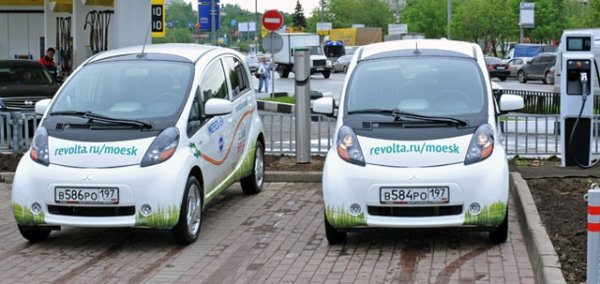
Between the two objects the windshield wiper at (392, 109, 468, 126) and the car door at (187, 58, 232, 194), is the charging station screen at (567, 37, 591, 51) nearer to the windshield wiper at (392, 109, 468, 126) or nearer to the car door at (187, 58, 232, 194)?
the windshield wiper at (392, 109, 468, 126)

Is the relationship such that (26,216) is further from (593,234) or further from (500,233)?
(593,234)

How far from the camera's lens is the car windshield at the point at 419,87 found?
8539 mm

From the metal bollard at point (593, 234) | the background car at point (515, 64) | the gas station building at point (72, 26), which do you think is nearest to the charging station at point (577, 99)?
the metal bollard at point (593, 234)

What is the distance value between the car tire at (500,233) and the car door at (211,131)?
8.86 ft

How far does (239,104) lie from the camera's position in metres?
10.5

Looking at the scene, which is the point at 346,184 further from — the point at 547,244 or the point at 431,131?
the point at 547,244

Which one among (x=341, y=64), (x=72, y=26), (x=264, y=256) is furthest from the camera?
(x=341, y=64)

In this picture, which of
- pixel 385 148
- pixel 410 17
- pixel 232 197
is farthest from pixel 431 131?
pixel 410 17

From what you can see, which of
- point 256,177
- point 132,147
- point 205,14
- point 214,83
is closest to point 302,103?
point 256,177

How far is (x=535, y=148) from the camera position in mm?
13844

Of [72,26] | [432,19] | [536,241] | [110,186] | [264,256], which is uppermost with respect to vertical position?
[432,19]

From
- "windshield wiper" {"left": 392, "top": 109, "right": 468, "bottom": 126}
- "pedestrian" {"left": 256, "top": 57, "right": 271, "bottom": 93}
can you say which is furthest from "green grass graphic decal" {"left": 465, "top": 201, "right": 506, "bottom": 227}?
"pedestrian" {"left": 256, "top": 57, "right": 271, "bottom": 93}

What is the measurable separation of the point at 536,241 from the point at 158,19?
1771 cm

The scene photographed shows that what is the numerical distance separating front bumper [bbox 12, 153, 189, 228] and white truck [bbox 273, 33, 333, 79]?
4578 centimetres
